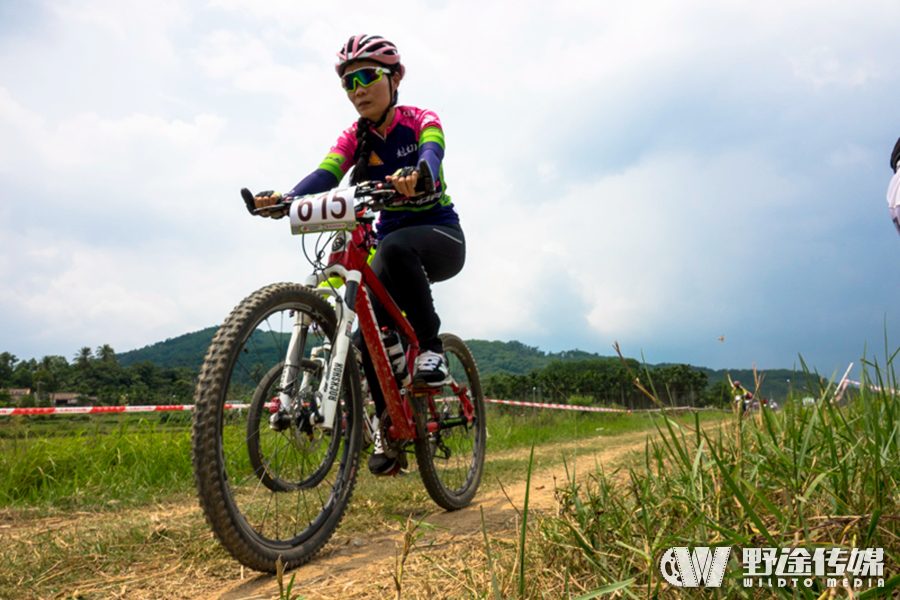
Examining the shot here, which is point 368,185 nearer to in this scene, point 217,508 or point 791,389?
point 217,508

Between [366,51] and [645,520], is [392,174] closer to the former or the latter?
[366,51]

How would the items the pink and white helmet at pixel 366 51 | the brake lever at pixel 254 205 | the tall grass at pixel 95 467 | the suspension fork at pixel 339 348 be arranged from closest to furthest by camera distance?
the suspension fork at pixel 339 348
the brake lever at pixel 254 205
the pink and white helmet at pixel 366 51
the tall grass at pixel 95 467

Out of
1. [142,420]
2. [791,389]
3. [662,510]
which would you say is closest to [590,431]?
[142,420]

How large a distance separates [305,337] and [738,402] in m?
1.66

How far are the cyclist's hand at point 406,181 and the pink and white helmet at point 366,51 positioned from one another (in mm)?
919

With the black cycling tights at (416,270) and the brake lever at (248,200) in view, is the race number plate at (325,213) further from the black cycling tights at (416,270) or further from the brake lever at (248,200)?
the black cycling tights at (416,270)

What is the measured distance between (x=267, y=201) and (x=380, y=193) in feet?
1.91

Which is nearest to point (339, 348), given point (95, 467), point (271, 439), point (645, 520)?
point (271, 439)

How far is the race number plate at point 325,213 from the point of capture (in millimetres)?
2240

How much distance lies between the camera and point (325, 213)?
7.42ft

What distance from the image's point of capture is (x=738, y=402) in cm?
169

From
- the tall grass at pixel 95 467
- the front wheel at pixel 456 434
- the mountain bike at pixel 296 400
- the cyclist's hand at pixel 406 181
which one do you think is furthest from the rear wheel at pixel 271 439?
the tall grass at pixel 95 467

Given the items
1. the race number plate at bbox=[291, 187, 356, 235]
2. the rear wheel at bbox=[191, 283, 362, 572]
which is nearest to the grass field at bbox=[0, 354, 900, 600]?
the rear wheel at bbox=[191, 283, 362, 572]

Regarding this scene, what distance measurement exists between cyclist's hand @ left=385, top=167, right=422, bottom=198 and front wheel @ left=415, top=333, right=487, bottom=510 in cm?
134
